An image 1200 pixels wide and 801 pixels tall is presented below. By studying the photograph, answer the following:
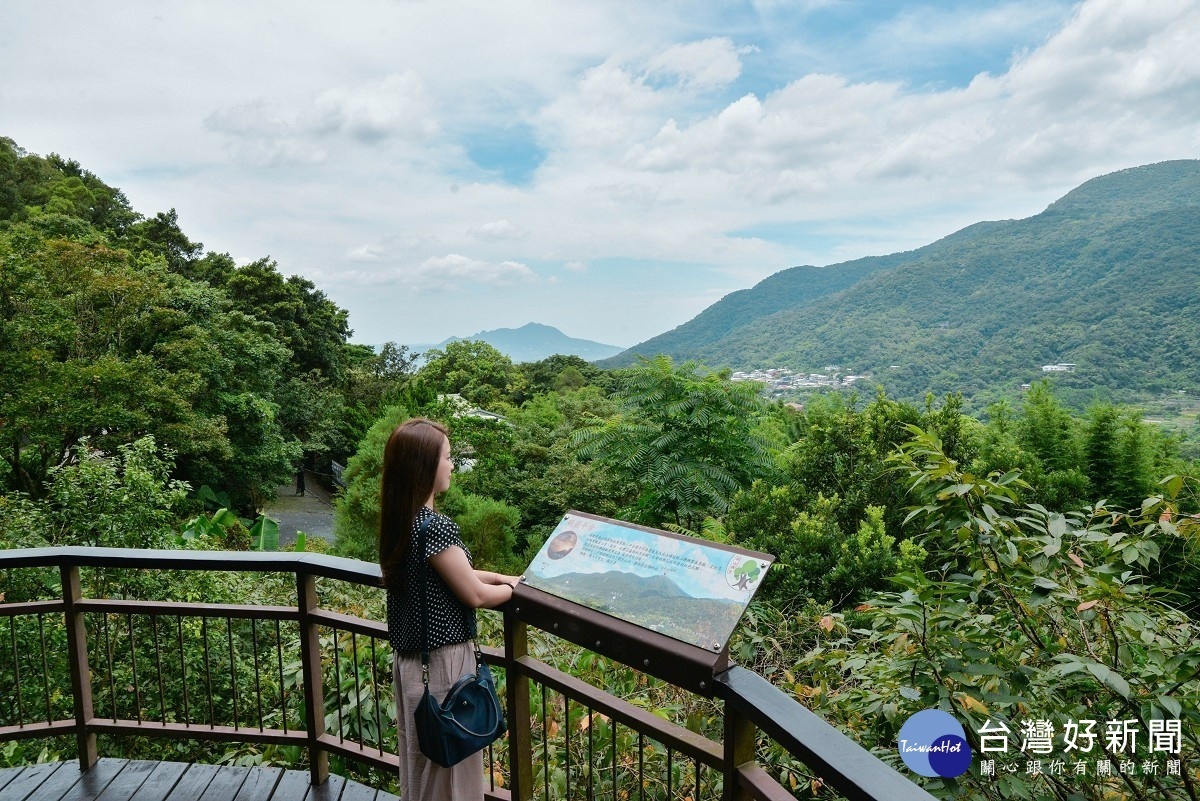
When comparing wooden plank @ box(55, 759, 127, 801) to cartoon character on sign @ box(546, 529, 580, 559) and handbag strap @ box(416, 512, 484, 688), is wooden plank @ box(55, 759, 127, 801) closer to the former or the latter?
handbag strap @ box(416, 512, 484, 688)

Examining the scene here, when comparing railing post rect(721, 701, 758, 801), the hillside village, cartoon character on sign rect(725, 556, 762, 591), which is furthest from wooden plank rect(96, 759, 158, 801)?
the hillside village

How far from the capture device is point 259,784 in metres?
2.56

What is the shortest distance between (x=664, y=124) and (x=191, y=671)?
90.7 feet

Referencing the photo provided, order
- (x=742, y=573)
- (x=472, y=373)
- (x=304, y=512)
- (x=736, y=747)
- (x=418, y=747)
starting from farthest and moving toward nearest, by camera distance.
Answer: (x=472, y=373) < (x=304, y=512) < (x=418, y=747) < (x=742, y=573) < (x=736, y=747)

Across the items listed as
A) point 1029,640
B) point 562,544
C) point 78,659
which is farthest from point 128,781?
point 1029,640

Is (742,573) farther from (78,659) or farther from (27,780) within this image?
(27,780)

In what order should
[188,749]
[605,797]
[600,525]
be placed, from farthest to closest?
[188,749], [605,797], [600,525]


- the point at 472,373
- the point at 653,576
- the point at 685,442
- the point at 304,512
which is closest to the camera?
the point at 653,576

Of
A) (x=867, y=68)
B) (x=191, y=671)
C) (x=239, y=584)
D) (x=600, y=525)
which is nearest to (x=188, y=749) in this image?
(x=191, y=671)

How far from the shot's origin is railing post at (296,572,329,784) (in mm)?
2383

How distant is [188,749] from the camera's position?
173 inches

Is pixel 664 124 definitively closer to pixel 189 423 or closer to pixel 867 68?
pixel 867 68

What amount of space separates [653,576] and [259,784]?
2.02 m

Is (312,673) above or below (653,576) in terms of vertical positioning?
below
